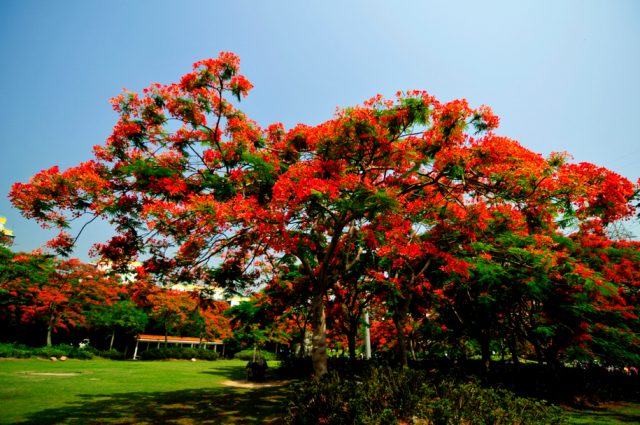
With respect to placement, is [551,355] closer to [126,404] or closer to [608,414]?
[608,414]

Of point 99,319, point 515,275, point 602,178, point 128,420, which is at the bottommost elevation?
point 128,420

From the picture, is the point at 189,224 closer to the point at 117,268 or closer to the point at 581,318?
the point at 117,268

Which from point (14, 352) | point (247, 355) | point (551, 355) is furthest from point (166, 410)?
point (247, 355)

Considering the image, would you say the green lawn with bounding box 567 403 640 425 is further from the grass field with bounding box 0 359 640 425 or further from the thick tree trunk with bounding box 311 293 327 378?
the thick tree trunk with bounding box 311 293 327 378

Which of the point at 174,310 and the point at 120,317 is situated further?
the point at 174,310

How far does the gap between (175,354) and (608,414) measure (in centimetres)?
3509

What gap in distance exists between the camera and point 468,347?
26.6 metres

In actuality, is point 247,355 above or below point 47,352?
below

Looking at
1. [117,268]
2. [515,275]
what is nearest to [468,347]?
[515,275]

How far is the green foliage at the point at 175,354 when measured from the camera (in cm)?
3312

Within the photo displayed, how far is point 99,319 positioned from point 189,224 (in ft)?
101

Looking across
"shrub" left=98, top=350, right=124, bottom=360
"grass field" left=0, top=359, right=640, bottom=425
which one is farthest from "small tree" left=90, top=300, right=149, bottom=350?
"grass field" left=0, top=359, right=640, bottom=425

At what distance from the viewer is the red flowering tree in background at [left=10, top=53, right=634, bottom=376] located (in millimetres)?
7016

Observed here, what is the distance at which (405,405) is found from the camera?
19.8 ft
